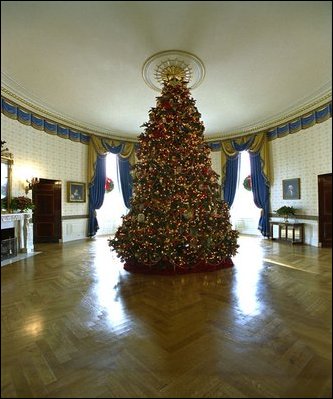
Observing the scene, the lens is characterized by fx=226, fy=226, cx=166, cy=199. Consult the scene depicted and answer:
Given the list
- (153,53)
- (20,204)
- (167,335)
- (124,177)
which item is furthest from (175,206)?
(124,177)

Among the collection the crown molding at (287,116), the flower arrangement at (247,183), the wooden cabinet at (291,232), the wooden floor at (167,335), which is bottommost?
the wooden floor at (167,335)

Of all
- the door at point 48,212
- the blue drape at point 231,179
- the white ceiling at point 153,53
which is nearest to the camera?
the white ceiling at point 153,53

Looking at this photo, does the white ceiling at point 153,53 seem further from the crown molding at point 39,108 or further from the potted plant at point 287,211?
the potted plant at point 287,211

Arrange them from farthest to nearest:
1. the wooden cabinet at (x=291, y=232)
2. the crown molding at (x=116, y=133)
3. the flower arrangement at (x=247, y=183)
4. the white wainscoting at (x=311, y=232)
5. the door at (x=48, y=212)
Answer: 1. the flower arrangement at (x=247, y=183)
2. the door at (x=48, y=212)
3. the wooden cabinet at (x=291, y=232)
4. the white wainscoting at (x=311, y=232)
5. the crown molding at (x=116, y=133)

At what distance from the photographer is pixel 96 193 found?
8.60m

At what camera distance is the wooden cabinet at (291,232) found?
22.3ft

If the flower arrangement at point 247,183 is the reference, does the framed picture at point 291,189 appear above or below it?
below

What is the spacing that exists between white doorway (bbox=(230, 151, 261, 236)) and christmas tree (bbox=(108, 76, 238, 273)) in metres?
4.72

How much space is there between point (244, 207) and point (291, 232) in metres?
2.47

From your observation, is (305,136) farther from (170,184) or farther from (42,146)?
(42,146)

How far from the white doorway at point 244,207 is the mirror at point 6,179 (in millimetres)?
7594

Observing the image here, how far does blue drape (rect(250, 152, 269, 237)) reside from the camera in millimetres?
8180

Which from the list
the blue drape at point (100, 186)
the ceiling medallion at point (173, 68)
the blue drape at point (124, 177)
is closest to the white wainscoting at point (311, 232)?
the ceiling medallion at point (173, 68)

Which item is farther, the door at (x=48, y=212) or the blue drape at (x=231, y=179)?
the blue drape at (x=231, y=179)
